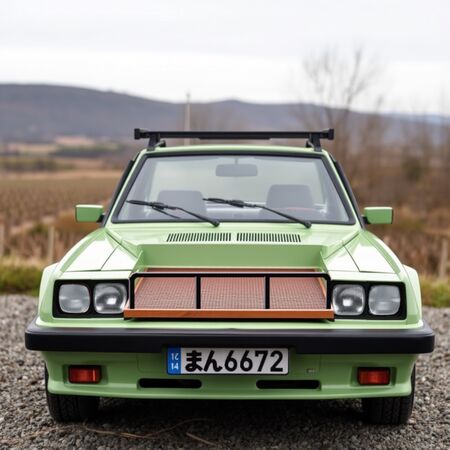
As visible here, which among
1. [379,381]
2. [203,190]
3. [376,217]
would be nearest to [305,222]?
[376,217]

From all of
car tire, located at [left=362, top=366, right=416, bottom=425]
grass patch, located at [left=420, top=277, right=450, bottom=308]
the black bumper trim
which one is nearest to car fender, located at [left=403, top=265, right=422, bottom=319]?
the black bumper trim

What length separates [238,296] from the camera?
3.87 metres

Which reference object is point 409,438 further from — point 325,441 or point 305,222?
point 305,222

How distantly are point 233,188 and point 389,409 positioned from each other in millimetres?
2102

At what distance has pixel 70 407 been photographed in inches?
162

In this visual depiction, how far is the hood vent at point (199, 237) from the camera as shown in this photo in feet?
14.2

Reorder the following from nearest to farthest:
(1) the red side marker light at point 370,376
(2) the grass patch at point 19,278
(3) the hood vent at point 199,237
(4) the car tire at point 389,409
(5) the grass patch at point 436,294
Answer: (1) the red side marker light at point 370,376 → (4) the car tire at point 389,409 → (3) the hood vent at point 199,237 → (5) the grass patch at point 436,294 → (2) the grass patch at point 19,278

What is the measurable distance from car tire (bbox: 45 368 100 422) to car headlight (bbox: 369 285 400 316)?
1.68 meters

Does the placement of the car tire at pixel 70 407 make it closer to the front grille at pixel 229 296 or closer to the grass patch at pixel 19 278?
the front grille at pixel 229 296

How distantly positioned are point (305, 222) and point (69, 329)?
1.79 m

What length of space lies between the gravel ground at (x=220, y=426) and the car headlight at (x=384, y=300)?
0.77m

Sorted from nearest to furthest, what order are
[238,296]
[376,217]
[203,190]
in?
1. [238,296]
2. [376,217]
3. [203,190]

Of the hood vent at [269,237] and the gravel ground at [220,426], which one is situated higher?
the hood vent at [269,237]

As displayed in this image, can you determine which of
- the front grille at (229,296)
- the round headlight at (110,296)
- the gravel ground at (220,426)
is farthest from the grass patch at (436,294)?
the round headlight at (110,296)
